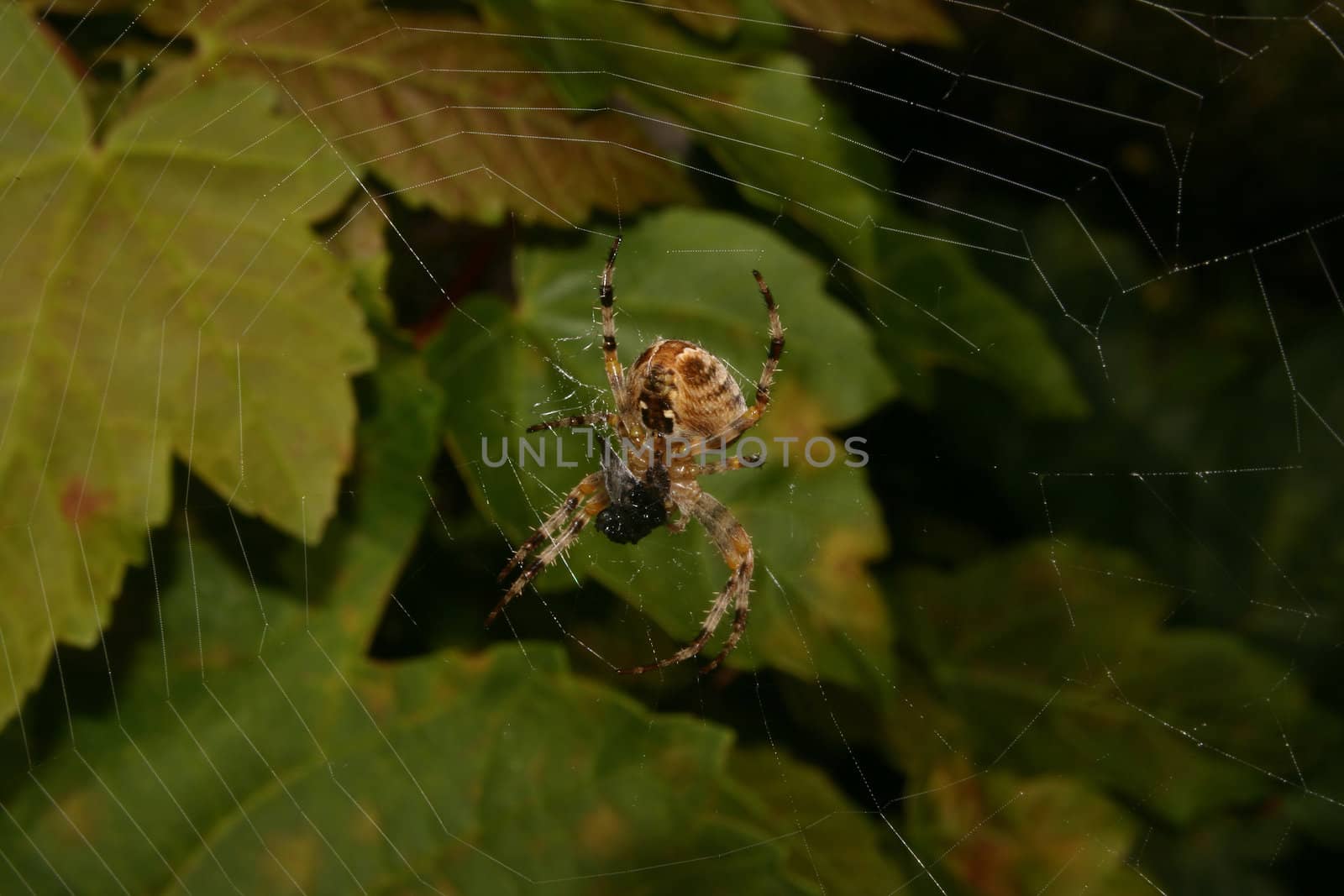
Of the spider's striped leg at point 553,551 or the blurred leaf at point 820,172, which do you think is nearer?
the blurred leaf at point 820,172

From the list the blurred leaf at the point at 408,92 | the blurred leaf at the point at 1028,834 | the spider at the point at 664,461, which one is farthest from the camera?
the blurred leaf at the point at 1028,834

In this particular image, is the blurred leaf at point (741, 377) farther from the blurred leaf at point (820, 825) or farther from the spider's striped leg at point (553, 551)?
the blurred leaf at point (820, 825)

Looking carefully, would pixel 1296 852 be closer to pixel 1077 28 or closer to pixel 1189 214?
pixel 1189 214

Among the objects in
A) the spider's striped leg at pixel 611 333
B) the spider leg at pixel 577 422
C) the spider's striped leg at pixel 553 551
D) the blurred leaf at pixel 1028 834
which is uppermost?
the spider's striped leg at pixel 611 333

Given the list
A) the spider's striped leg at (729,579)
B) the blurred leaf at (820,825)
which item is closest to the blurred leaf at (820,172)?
the spider's striped leg at (729,579)

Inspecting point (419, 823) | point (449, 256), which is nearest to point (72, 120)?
point (449, 256)

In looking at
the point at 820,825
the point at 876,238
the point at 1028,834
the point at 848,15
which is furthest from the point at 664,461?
the point at 1028,834

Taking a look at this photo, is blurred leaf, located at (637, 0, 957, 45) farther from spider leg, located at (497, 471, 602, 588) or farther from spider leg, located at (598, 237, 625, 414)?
spider leg, located at (497, 471, 602, 588)
